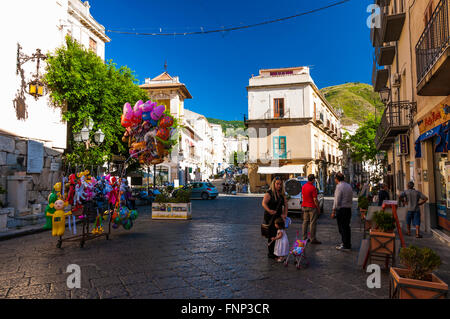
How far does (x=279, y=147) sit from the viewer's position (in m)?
33.5

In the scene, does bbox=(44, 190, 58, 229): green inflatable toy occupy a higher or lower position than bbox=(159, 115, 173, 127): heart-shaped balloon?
lower

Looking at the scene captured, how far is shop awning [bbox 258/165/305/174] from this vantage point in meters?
32.2

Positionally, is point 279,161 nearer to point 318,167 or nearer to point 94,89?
point 318,167

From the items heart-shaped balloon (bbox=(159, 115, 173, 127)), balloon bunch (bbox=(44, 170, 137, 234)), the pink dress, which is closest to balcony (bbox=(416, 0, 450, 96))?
the pink dress

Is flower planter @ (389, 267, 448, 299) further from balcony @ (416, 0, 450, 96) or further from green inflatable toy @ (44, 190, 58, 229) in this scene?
green inflatable toy @ (44, 190, 58, 229)

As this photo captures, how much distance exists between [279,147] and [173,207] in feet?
76.0

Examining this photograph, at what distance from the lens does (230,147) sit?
4633 inches

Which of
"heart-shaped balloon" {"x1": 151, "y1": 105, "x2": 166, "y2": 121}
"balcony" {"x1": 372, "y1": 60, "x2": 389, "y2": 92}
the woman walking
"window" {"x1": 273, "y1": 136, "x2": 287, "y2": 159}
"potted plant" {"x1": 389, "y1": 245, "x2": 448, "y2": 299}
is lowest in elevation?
"potted plant" {"x1": 389, "y1": 245, "x2": 448, "y2": 299}

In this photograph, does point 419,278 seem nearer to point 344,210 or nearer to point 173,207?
point 344,210

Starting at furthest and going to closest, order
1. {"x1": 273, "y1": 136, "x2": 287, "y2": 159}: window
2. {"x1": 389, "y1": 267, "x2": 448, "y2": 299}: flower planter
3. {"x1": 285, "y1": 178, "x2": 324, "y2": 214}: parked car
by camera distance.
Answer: {"x1": 273, "y1": 136, "x2": 287, "y2": 159}: window → {"x1": 285, "y1": 178, "x2": 324, "y2": 214}: parked car → {"x1": 389, "y1": 267, "x2": 448, "y2": 299}: flower planter

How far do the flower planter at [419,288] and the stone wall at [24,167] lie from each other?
11.3 metres

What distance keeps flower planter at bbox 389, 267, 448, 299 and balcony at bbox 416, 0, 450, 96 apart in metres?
4.39

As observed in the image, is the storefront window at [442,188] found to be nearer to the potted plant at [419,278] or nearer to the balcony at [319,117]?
the potted plant at [419,278]
